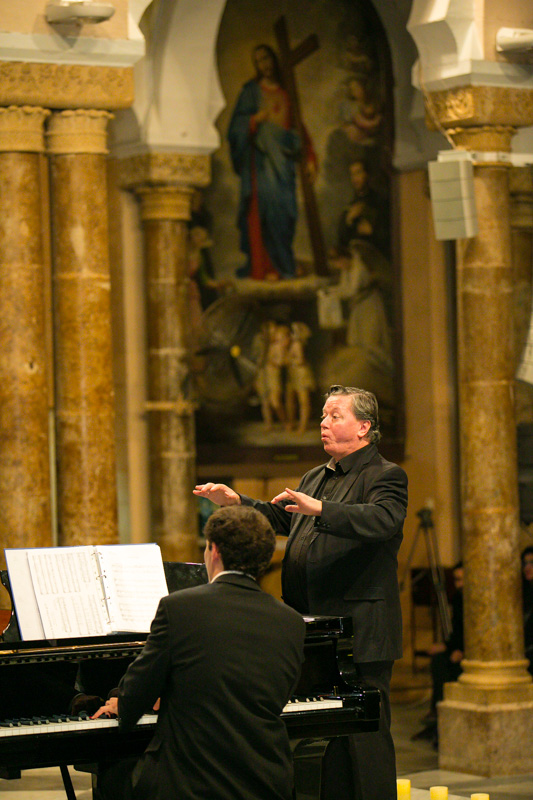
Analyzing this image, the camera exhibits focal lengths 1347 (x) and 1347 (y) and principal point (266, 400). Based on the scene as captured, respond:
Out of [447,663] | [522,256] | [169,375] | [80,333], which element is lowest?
[447,663]

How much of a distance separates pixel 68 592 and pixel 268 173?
776 cm

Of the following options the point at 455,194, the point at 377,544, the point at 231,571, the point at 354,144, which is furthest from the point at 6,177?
the point at 354,144

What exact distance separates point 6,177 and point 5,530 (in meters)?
1.92

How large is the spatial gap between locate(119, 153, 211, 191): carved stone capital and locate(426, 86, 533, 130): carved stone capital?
111 inches

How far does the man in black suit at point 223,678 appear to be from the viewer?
11.4 ft

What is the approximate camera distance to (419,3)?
8.21 metres

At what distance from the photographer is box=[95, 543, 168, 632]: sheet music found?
15.0ft

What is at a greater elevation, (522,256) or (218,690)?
(522,256)

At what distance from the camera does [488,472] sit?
8.16m

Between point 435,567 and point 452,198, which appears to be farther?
point 435,567

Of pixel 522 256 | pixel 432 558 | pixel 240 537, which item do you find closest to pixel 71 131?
pixel 240 537

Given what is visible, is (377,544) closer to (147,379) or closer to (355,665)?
(355,665)

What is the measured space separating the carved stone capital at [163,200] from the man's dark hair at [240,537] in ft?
24.1

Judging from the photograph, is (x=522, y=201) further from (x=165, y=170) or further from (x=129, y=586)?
(x=129, y=586)
